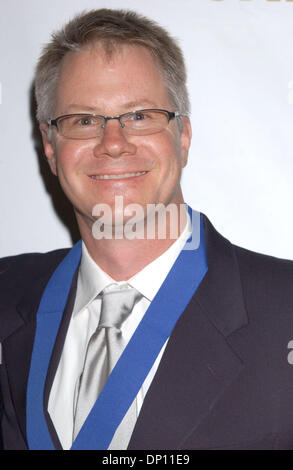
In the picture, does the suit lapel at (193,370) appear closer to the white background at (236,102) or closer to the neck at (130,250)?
the neck at (130,250)

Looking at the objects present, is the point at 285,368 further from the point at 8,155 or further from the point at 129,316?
the point at 8,155

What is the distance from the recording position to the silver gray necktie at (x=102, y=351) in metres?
1.83

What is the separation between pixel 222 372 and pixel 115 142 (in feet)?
2.54

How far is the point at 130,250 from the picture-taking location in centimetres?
202

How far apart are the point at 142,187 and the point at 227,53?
80 cm

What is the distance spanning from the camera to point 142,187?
1961mm

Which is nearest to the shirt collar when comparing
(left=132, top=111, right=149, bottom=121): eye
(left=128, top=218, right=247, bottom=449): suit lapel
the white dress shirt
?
the white dress shirt

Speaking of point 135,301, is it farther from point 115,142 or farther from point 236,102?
point 236,102

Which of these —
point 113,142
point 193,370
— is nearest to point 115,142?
point 113,142

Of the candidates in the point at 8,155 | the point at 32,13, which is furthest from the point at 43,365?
the point at 32,13

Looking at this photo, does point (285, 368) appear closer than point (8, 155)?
Yes

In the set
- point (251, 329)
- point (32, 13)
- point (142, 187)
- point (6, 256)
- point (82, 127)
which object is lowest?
point (251, 329)

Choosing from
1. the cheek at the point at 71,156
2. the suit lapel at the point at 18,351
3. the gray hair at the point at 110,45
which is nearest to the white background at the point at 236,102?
the gray hair at the point at 110,45

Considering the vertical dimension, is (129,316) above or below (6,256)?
below
